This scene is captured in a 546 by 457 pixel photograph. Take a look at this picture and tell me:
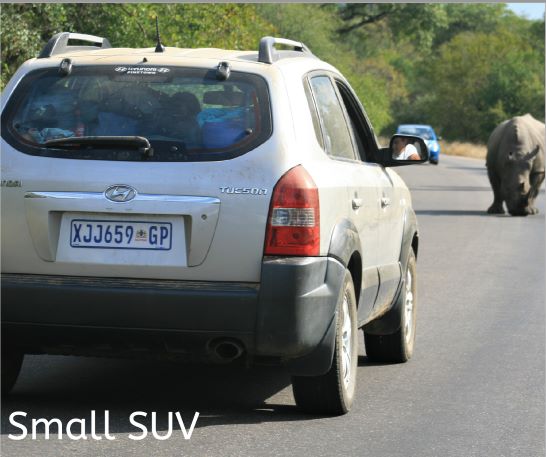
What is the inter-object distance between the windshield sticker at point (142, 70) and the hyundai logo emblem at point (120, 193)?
711 mm

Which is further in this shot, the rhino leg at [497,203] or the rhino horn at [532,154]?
the rhino horn at [532,154]

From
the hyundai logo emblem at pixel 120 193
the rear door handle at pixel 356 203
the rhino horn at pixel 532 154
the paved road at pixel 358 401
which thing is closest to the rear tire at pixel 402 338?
the paved road at pixel 358 401

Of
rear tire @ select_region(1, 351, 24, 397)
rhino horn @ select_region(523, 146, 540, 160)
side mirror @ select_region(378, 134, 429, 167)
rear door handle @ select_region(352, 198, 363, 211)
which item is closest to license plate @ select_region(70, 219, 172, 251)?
rear tire @ select_region(1, 351, 24, 397)

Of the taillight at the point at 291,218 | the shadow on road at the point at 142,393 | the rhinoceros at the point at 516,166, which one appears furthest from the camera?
the rhinoceros at the point at 516,166

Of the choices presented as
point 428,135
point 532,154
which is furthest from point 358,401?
point 428,135

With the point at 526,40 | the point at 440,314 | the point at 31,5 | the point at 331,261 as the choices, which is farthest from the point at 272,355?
the point at 526,40

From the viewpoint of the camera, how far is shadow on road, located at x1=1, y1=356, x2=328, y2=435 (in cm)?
725

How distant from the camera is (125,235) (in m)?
6.84

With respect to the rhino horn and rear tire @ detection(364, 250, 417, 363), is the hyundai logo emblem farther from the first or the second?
the rhino horn

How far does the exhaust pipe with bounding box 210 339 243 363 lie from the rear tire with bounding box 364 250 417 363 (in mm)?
2393

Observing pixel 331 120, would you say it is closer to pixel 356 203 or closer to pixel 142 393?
pixel 356 203

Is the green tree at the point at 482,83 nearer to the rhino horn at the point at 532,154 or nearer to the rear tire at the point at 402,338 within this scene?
the rhino horn at the point at 532,154

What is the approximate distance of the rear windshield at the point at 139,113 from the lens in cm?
697

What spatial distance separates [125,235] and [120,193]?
0.64 ft
